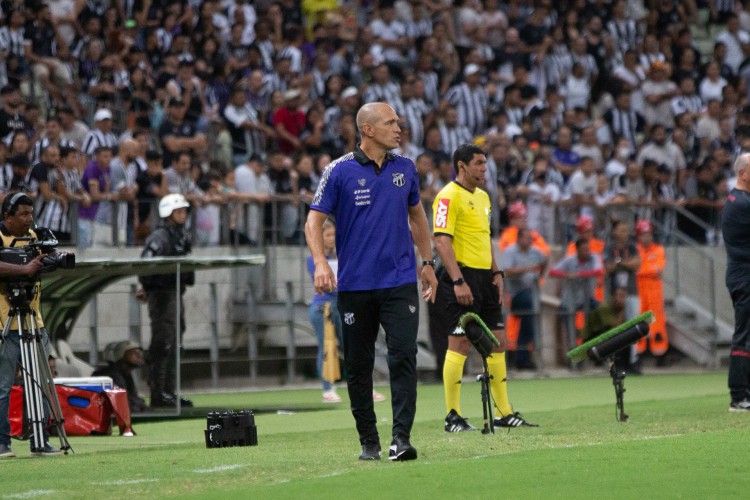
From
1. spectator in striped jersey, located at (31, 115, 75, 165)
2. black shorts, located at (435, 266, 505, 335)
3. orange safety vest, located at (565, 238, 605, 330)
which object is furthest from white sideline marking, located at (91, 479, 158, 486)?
orange safety vest, located at (565, 238, 605, 330)

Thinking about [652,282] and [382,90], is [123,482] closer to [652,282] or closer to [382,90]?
[652,282]

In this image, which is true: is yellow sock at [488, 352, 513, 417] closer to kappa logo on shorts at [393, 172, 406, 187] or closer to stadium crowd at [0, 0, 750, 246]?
kappa logo on shorts at [393, 172, 406, 187]

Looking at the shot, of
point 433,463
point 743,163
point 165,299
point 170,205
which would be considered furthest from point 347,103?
point 433,463

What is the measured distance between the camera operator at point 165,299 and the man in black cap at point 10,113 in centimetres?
366

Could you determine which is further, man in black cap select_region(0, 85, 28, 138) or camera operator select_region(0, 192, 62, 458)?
man in black cap select_region(0, 85, 28, 138)

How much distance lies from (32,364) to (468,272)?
3.77 metres

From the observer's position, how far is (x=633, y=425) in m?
12.3

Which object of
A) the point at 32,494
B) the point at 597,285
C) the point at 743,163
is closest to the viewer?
the point at 32,494

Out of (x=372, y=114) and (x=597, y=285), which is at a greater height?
(x=372, y=114)

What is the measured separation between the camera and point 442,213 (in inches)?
486

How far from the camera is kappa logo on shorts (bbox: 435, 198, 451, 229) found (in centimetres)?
1228

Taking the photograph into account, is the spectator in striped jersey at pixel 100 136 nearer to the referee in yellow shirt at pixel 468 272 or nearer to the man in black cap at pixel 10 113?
the man in black cap at pixel 10 113

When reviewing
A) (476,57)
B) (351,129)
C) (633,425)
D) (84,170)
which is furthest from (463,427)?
(476,57)

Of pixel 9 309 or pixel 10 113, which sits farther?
pixel 10 113
